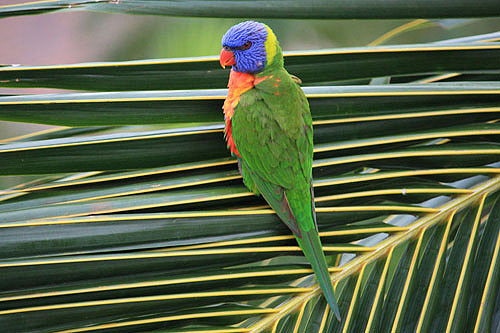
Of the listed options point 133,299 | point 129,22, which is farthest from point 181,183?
point 129,22

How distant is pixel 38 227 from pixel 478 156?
3.50 feet

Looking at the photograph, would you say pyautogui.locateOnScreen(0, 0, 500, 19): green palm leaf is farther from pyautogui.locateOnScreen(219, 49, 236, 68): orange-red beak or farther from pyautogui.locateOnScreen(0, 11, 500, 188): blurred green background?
pyautogui.locateOnScreen(0, 11, 500, 188): blurred green background

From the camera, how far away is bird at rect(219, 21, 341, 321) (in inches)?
43.1

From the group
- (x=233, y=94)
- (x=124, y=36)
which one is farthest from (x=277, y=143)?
(x=124, y=36)

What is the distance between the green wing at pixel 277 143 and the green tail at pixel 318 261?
0.09 metres

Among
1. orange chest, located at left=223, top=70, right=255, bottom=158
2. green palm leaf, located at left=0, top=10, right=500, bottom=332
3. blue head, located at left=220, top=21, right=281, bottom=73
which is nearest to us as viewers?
green palm leaf, located at left=0, top=10, right=500, bottom=332

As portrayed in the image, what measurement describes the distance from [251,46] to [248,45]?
0.04 feet

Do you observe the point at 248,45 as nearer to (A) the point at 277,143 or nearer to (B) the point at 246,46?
(B) the point at 246,46

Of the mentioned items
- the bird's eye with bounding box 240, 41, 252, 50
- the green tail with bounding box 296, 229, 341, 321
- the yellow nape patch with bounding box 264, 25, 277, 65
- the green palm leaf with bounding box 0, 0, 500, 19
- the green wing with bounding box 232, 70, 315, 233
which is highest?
the green palm leaf with bounding box 0, 0, 500, 19

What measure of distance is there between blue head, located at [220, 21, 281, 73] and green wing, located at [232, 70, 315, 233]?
0.09 m

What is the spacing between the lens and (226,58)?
120cm

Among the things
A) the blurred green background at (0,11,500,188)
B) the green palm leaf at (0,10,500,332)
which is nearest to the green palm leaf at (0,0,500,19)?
the green palm leaf at (0,10,500,332)

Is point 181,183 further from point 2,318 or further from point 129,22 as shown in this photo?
point 129,22

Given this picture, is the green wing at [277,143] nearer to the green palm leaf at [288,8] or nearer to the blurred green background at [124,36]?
the green palm leaf at [288,8]
